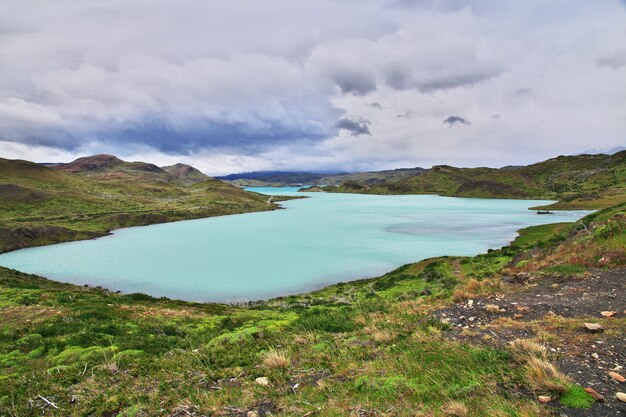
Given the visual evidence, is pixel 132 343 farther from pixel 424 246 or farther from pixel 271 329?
pixel 424 246

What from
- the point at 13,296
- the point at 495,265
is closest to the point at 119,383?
the point at 13,296

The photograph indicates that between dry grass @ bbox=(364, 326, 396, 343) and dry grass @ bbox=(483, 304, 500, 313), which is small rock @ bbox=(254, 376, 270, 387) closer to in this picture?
dry grass @ bbox=(364, 326, 396, 343)

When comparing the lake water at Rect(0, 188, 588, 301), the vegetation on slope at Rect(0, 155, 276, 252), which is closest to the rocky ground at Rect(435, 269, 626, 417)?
the lake water at Rect(0, 188, 588, 301)

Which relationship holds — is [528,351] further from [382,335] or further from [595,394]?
[382,335]

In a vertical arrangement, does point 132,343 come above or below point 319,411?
below

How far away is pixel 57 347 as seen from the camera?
1472 centimetres

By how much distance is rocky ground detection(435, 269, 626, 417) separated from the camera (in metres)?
7.24

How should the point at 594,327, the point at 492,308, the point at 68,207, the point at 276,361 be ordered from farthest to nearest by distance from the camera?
the point at 68,207, the point at 492,308, the point at 276,361, the point at 594,327

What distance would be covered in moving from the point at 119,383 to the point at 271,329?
6702 millimetres

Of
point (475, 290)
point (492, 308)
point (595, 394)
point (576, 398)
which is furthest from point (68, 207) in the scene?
point (595, 394)

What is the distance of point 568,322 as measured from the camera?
10578 mm

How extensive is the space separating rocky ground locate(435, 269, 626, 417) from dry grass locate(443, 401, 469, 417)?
1683mm

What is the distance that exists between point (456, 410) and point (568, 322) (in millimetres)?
7102

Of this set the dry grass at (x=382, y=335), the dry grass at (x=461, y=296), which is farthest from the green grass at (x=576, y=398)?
the dry grass at (x=461, y=296)
